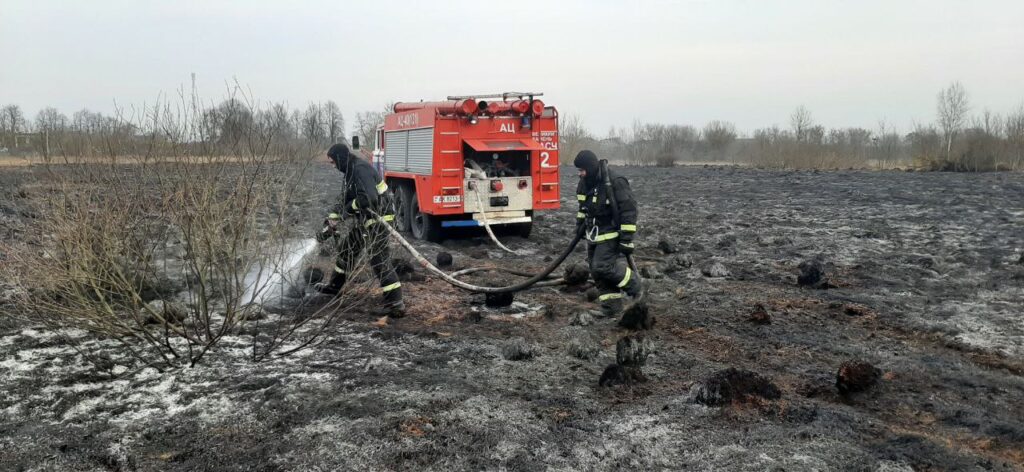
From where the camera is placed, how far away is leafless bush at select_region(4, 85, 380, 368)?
505 centimetres

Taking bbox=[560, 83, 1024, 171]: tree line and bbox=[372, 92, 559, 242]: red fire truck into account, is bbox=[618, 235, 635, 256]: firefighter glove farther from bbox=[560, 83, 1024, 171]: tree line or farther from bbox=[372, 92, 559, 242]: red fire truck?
bbox=[560, 83, 1024, 171]: tree line

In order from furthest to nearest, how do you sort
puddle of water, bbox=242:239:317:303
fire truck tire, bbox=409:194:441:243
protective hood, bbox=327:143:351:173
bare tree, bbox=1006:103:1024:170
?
bare tree, bbox=1006:103:1024:170 < fire truck tire, bbox=409:194:441:243 < protective hood, bbox=327:143:351:173 < puddle of water, bbox=242:239:317:303

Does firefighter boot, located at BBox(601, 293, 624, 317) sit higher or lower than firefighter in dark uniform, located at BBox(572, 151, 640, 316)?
lower

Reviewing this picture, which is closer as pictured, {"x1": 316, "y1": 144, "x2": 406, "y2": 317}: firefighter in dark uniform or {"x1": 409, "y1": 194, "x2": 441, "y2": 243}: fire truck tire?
{"x1": 316, "y1": 144, "x2": 406, "y2": 317}: firefighter in dark uniform

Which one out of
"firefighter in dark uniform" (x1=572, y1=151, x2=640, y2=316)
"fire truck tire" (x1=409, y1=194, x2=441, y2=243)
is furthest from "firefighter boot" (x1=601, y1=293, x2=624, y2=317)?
"fire truck tire" (x1=409, y1=194, x2=441, y2=243)

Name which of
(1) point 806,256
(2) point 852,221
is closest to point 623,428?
(1) point 806,256

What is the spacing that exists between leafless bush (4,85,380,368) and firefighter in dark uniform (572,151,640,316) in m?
2.88

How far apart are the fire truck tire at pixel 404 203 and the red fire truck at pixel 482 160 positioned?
1.81 feet

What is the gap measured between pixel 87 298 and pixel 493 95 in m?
7.21

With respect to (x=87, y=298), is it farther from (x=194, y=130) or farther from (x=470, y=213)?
(x=470, y=213)

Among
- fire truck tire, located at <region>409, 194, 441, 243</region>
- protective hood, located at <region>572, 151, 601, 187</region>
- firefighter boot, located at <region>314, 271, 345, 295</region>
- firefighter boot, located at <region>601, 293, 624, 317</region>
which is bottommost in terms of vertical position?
firefighter boot, located at <region>601, 293, 624, 317</region>

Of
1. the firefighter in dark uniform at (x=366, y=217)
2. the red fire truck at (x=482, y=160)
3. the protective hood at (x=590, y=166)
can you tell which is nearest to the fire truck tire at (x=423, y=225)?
the red fire truck at (x=482, y=160)

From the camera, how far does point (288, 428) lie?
4367 millimetres

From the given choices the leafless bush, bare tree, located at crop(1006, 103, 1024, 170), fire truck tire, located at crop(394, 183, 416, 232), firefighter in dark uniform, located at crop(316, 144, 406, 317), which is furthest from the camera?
bare tree, located at crop(1006, 103, 1024, 170)
